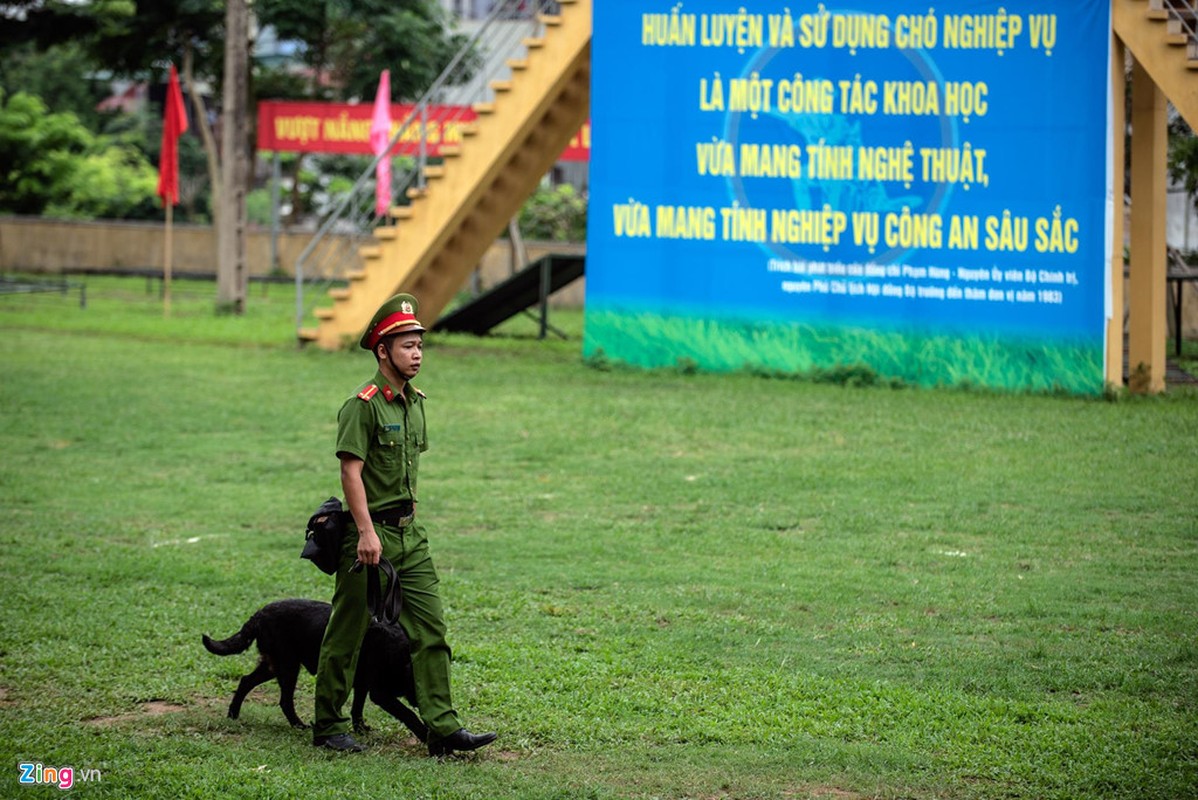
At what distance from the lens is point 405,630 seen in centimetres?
655

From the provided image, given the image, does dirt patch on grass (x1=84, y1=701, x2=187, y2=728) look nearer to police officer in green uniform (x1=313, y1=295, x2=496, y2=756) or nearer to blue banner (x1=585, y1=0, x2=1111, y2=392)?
police officer in green uniform (x1=313, y1=295, x2=496, y2=756)

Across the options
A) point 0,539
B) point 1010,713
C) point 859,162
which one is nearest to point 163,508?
point 0,539

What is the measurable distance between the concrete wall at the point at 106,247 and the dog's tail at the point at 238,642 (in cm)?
3166

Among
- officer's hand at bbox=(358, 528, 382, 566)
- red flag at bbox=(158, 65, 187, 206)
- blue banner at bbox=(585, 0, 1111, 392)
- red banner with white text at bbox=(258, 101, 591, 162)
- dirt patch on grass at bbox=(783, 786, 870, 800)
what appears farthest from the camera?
red banner with white text at bbox=(258, 101, 591, 162)

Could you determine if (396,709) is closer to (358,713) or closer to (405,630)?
(358,713)

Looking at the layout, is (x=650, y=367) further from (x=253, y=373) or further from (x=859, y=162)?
(x=253, y=373)

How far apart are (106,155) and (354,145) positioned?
17.7m

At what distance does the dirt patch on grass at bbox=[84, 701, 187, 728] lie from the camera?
275 inches

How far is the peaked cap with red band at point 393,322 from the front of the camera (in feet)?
21.7

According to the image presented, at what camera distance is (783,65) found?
63.2 feet

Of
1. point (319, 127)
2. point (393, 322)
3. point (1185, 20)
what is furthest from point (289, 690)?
point (319, 127)

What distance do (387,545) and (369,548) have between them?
187 mm

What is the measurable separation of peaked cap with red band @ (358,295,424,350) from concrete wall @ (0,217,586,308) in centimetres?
3203

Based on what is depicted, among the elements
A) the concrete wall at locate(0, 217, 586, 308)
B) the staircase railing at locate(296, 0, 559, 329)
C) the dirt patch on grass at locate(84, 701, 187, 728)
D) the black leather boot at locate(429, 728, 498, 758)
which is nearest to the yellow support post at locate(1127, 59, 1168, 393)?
the staircase railing at locate(296, 0, 559, 329)
